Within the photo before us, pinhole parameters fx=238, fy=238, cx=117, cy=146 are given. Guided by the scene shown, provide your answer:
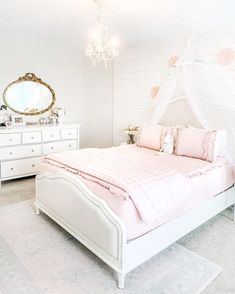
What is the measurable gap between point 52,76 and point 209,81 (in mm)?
2991

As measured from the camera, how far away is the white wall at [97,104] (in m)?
5.22

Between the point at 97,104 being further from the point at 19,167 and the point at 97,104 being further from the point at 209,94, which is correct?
the point at 209,94

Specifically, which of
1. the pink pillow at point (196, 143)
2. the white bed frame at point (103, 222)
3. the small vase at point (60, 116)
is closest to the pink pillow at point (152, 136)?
the pink pillow at point (196, 143)

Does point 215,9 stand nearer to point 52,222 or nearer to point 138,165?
point 138,165

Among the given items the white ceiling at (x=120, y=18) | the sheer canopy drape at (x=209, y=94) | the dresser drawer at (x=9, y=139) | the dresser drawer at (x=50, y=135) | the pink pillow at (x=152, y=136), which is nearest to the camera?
the white ceiling at (x=120, y=18)

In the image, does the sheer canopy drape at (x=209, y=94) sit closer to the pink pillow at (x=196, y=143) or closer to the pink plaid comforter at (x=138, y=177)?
the pink pillow at (x=196, y=143)

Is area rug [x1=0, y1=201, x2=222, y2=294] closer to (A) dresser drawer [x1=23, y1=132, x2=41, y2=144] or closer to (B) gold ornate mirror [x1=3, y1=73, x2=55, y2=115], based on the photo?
(A) dresser drawer [x1=23, y1=132, x2=41, y2=144]

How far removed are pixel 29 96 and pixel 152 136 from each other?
249 cm

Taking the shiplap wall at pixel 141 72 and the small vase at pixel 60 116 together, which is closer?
the shiplap wall at pixel 141 72

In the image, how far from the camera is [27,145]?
13.4 feet

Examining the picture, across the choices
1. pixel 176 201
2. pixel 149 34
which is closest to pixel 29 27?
pixel 149 34

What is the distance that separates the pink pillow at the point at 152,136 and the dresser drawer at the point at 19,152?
1.81 meters

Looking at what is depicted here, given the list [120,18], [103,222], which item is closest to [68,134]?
[120,18]

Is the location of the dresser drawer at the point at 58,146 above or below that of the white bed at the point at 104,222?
above
